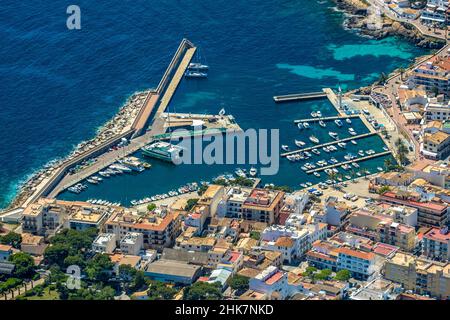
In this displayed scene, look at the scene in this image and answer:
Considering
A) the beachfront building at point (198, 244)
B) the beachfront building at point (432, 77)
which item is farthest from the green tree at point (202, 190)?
the beachfront building at point (432, 77)

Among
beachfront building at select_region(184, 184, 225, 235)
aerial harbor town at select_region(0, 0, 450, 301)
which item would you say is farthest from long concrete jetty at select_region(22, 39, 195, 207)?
beachfront building at select_region(184, 184, 225, 235)

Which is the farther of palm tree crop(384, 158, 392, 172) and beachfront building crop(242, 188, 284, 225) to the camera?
palm tree crop(384, 158, 392, 172)

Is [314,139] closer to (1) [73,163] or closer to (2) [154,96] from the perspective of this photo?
(2) [154,96]

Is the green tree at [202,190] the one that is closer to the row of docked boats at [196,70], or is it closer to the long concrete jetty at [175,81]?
the long concrete jetty at [175,81]

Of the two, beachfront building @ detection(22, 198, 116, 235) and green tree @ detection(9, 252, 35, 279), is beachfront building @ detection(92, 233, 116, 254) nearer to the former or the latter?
beachfront building @ detection(22, 198, 116, 235)

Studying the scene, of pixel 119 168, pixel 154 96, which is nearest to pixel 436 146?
pixel 119 168

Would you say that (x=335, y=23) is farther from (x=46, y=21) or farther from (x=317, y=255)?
(x=317, y=255)
